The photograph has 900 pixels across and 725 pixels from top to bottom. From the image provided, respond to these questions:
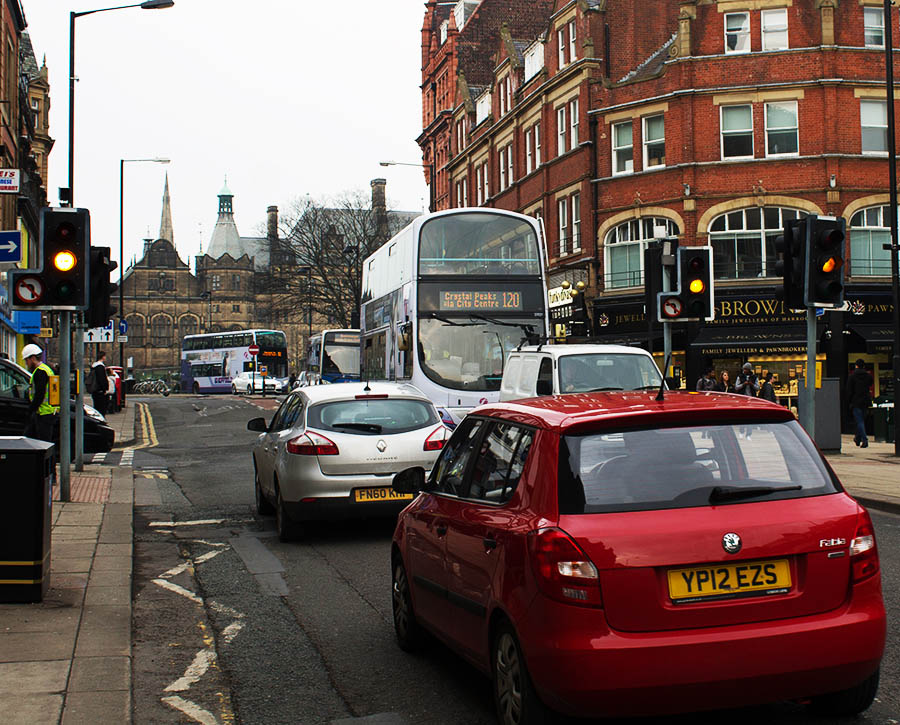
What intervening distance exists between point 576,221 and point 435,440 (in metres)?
31.4

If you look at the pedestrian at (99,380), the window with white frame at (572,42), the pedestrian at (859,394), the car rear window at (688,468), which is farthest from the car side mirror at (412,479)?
the window with white frame at (572,42)

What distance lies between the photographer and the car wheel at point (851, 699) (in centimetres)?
484

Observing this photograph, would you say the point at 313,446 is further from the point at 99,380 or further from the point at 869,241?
the point at 869,241

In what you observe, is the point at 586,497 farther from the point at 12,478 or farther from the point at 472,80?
the point at 472,80

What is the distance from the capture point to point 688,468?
4.71 metres

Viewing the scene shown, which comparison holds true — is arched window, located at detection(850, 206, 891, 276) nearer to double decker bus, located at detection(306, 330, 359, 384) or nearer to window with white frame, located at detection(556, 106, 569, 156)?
window with white frame, located at detection(556, 106, 569, 156)

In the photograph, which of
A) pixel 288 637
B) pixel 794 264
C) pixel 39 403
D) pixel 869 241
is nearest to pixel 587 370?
pixel 794 264

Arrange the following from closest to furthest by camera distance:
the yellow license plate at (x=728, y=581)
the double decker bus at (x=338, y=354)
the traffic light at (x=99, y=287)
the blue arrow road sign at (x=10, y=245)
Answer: the yellow license plate at (x=728, y=581), the blue arrow road sign at (x=10, y=245), the traffic light at (x=99, y=287), the double decker bus at (x=338, y=354)

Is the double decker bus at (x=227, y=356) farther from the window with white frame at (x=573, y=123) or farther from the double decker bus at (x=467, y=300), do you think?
the double decker bus at (x=467, y=300)

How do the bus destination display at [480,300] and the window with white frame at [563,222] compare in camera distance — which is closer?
the bus destination display at [480,300]

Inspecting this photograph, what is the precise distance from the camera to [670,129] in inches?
1481

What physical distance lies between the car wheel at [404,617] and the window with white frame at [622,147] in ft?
111

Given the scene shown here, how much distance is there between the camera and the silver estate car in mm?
10789

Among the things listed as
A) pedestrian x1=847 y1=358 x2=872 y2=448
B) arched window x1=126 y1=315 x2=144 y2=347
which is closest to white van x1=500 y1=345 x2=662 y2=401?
pedestrian x1=847 y1=358 x2=872 y2=448
